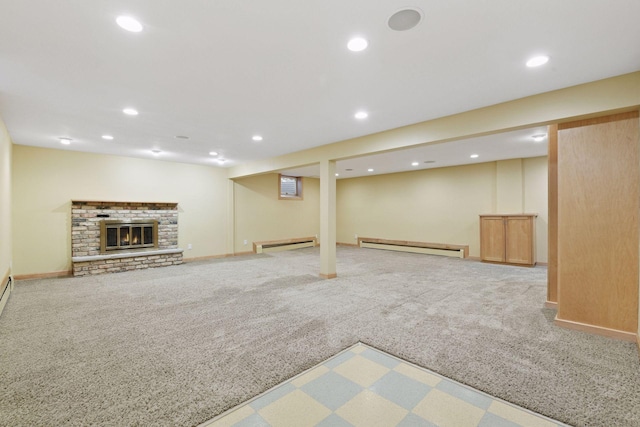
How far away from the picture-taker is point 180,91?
9.59 feet

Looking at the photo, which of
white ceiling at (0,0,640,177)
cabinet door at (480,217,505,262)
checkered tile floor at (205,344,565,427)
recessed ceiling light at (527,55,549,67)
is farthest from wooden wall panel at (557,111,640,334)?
cabinet door at (480,217,505,262)

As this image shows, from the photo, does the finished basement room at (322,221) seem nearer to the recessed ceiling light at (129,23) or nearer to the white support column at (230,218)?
the recessed ceiling light at (129,23)

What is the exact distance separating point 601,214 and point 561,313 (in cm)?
111

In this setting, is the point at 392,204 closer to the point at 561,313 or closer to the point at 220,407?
the point at 561,313

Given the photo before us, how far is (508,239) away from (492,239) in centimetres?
31

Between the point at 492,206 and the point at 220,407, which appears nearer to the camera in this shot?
the point at 220,407

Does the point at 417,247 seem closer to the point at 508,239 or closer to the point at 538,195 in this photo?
the point at 508,239

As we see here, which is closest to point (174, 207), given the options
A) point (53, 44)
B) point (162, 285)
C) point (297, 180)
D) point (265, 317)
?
point (162, 285)

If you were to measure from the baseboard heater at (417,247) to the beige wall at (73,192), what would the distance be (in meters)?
5.13

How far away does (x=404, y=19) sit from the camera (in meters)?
1.81

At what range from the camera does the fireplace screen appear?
5941 millimetres

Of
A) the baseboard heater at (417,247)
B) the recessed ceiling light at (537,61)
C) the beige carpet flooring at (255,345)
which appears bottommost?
the beige carpet flooring at (255,345)

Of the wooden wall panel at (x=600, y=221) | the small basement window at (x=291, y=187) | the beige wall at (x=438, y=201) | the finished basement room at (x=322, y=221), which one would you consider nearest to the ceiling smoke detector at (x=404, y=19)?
the finished basement room at (x=322, y=221)

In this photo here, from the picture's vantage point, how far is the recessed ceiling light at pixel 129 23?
1794 millimetres
